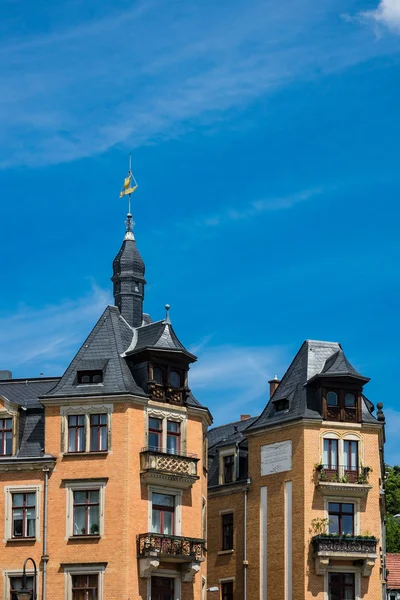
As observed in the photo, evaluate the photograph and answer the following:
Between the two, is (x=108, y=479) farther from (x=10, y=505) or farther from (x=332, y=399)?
(x=332, y=399)

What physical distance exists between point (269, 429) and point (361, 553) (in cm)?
845

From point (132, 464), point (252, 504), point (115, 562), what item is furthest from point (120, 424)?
point (252, 504)

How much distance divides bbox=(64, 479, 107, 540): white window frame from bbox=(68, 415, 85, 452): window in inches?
67.8

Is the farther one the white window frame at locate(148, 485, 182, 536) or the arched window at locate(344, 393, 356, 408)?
the arched window at locate(344, 393, 356, 408)

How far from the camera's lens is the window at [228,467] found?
75.6 metres

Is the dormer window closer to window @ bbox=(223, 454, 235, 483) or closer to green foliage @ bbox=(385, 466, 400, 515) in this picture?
window @ bbox=(223, 454, 235, 483)

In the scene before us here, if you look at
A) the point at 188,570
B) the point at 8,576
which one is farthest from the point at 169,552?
the point at 8,576

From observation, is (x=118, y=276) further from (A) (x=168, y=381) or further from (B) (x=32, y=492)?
(B) (x=32, y=492)

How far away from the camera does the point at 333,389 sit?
231 feet

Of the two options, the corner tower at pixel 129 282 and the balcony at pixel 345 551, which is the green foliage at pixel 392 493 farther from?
the corner tower at pixel 129 282

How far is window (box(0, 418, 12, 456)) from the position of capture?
6650 cm

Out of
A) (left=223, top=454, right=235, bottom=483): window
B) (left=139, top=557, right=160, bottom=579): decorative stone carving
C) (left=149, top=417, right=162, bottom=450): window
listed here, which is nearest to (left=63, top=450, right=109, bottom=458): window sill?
(left=149, top=417, right=162, bottom=450): window

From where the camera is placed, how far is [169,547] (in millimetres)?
64375

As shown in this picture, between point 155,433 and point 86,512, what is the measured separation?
5.25 meters
